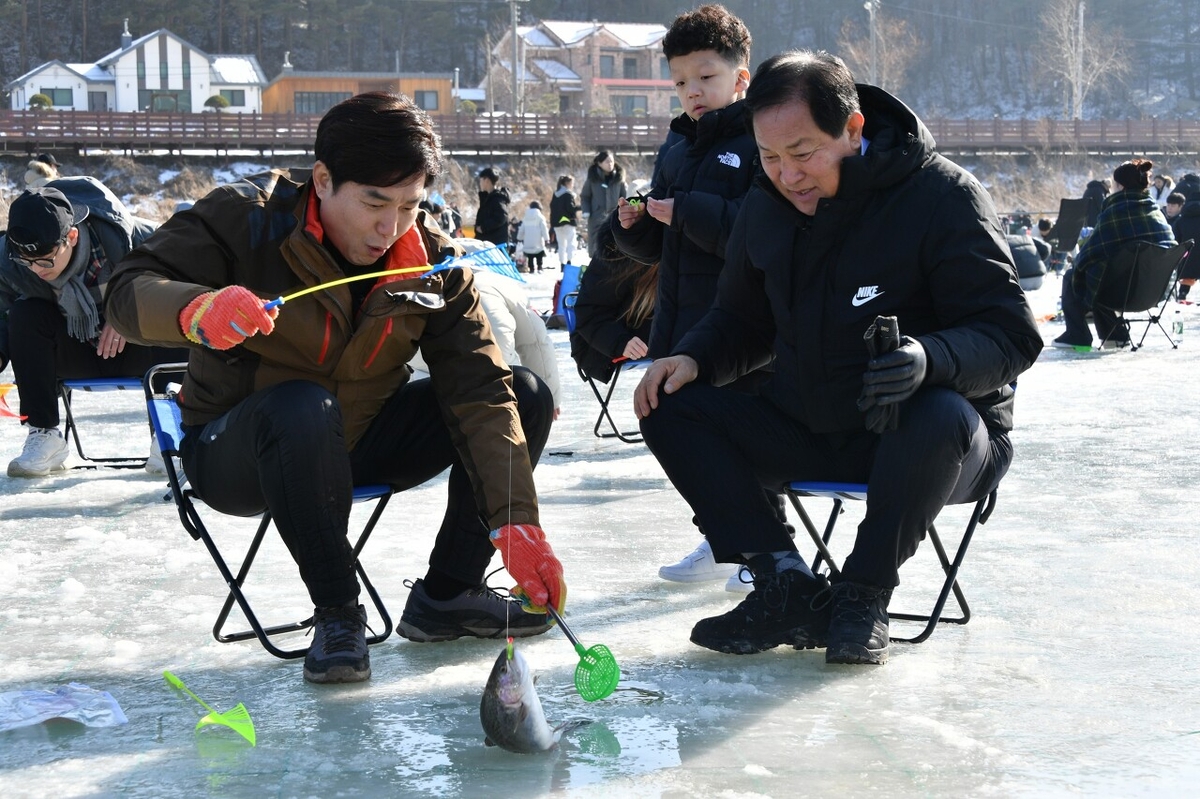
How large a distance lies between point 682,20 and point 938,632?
1.67 m

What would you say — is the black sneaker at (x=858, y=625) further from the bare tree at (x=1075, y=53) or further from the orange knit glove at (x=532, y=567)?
the bare tree at (x=1075, y=53)

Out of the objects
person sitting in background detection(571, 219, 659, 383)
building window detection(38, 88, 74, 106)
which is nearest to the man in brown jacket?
person sitting in background detection(571, 219, 659, 383)

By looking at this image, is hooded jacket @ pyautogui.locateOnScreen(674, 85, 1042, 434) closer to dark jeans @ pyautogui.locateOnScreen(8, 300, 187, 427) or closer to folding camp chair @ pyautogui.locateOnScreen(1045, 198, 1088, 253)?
dark jeans @ pyautogui.locateOnScreen(8, 300, 187, 427)

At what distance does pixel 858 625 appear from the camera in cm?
273

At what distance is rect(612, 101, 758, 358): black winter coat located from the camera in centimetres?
350

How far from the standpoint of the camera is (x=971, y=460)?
2.76m

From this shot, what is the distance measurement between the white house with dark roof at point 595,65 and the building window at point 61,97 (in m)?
18.6

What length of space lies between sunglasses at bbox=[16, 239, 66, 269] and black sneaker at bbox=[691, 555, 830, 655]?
10.2ft

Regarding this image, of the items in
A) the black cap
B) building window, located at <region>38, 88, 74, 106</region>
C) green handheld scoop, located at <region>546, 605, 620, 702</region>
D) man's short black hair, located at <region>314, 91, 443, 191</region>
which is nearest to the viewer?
green handheld scoop, located at <region>546, 605, 620, 702</region>

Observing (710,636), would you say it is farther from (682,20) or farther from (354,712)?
(682,20)

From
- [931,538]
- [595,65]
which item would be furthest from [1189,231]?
[595,65]

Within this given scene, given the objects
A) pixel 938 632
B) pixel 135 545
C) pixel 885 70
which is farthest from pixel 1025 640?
pixel 885 70

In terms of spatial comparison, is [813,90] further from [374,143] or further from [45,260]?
[45,260]

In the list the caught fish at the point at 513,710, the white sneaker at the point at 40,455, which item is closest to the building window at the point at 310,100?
the white sneaker at the point at 40,455
